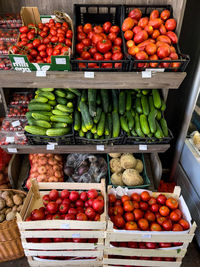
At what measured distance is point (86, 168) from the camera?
2.51m

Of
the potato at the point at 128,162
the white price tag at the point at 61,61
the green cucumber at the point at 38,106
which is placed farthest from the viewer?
the potato at the point at 128,162

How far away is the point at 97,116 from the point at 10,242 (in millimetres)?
1453

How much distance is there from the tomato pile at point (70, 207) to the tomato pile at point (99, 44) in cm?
115

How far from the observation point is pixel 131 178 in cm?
237

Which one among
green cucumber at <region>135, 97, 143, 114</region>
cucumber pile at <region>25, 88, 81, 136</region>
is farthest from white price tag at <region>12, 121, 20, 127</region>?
green cucumber at <region>135, 97, 143, 114</region>

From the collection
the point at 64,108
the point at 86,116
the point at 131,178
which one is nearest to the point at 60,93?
the point at 64,108

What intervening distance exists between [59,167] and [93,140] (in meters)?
0.70

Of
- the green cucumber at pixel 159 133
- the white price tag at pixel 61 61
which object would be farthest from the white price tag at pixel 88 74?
the green cucumber at pixel 159 133

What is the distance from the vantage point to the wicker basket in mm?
1908

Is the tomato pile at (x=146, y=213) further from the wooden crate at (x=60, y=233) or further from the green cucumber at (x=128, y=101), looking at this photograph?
the green cucumber at (x=128, y=101)

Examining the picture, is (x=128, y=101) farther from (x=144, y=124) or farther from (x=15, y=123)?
(x=15, y=123)

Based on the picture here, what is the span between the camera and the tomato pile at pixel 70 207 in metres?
1.83

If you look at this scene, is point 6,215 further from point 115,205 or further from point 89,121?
point 89,121

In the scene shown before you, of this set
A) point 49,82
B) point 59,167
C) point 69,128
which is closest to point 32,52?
point 49,82
